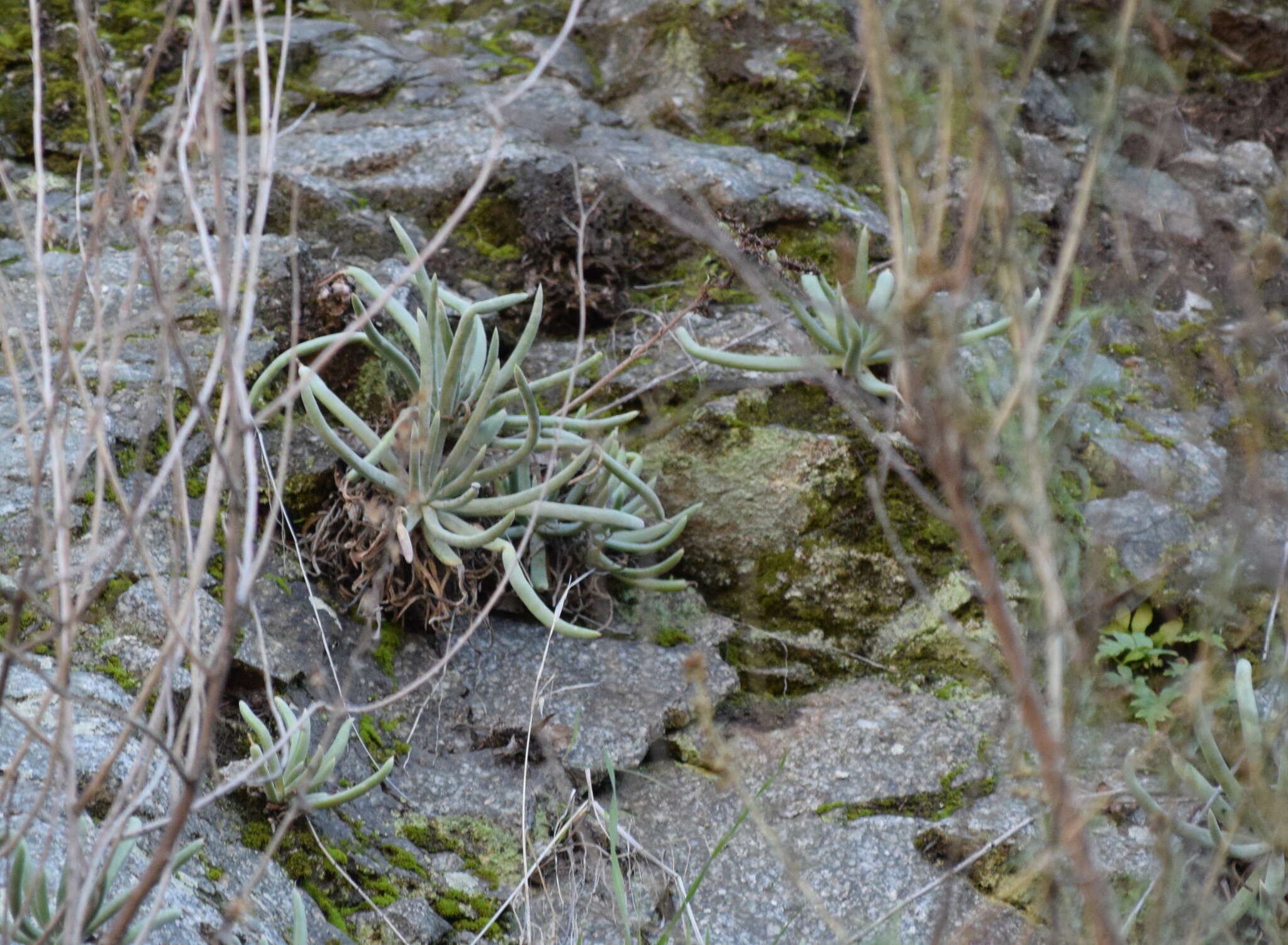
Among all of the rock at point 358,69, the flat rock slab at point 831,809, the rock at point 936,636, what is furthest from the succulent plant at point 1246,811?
the rock at point 358,69

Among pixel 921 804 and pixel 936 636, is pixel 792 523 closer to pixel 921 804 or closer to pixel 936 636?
pixel 936 636

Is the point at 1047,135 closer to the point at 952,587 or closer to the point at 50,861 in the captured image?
the point at 952,587

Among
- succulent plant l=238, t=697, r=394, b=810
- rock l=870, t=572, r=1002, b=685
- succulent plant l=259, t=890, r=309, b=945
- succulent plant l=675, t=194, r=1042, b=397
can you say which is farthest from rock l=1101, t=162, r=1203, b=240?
succulent plant l=259, t=890, r=309, b=945

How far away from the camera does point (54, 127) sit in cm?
326

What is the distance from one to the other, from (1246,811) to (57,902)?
1.44 metres

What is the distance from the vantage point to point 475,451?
233 cm

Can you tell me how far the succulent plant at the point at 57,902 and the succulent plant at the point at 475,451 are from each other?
84cm

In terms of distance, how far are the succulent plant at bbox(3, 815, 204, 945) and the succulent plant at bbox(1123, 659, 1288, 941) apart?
3.92 ft

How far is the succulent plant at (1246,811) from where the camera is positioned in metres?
1.47

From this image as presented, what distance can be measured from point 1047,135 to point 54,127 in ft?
10.5

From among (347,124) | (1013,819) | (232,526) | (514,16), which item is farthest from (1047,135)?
(232,526)

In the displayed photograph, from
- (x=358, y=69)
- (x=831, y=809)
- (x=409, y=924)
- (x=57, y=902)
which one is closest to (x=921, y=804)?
(x=831, y=809)

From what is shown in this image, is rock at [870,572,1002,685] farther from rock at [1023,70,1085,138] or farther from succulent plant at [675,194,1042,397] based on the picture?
rock at [1023,70,1085,138]

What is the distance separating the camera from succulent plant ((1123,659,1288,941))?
1.47m
